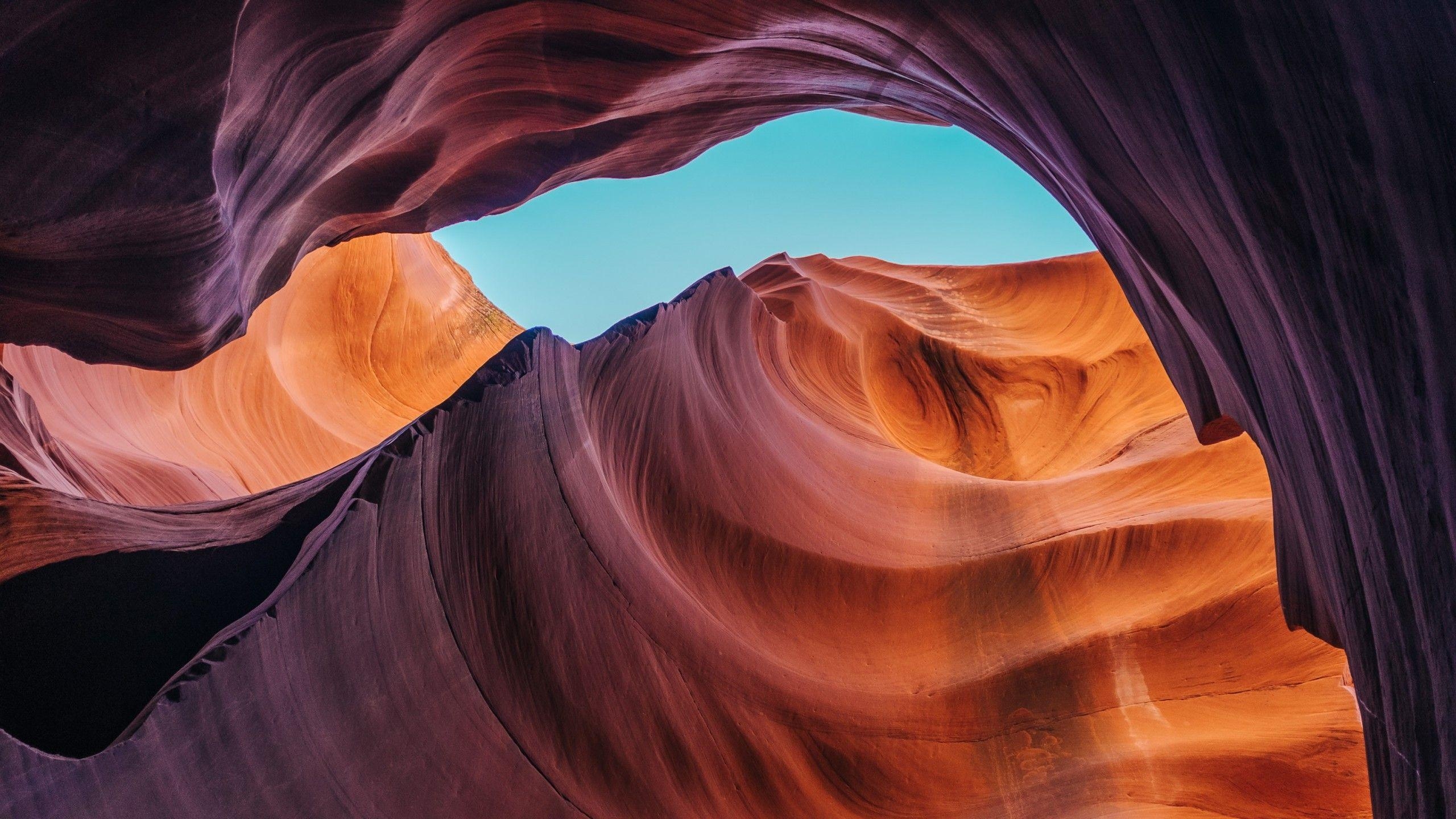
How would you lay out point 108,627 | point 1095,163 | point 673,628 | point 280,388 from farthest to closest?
point 280,388
point 673,628
point 108,627
point 1095,163

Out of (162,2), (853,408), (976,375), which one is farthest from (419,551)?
(976,375)

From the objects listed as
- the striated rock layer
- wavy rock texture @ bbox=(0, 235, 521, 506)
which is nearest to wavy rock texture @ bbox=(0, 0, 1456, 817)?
the striated rock layer

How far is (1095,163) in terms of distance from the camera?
2.47 meters

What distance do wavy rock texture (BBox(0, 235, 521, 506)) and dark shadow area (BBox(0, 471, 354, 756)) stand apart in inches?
22.3

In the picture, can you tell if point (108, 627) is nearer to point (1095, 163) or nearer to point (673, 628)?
point (673, 628)

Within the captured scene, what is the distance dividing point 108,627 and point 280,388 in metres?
5.86

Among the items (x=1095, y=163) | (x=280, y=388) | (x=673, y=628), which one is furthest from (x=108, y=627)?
(x=280, y=388)

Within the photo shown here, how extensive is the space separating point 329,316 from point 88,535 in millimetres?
6882

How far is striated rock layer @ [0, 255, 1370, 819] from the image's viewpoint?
2.72m

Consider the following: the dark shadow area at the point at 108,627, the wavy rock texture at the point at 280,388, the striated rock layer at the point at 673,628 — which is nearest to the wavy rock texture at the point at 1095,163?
the dark shadow area at the point at 108,627

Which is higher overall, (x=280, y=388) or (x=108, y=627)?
(x=280, y=388)

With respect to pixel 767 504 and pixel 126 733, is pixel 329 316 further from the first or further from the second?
pixel 126 733

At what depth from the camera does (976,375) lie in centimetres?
842

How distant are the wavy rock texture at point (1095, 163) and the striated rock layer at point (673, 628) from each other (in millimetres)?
1197
